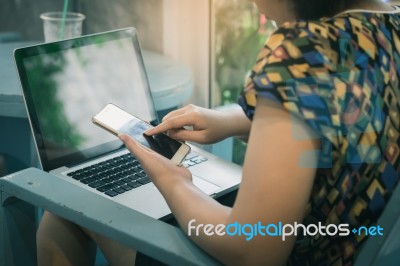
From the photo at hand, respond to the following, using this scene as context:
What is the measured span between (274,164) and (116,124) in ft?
1.26

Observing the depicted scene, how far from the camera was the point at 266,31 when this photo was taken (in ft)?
5.66

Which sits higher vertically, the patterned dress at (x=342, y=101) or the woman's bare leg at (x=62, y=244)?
the patterned dress at (x=342, y=101)

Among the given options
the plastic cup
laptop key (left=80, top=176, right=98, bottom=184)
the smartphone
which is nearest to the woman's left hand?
the smartphone

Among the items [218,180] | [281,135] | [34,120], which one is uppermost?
[281,135]

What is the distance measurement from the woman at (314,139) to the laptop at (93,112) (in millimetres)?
240

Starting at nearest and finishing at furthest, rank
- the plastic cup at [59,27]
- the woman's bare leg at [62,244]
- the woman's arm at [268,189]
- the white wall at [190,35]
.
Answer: the woman's arm at [268,189] → the woman's bare leg at [62,244] → the plastic cup at [59,27] → the white wall at [190,35]

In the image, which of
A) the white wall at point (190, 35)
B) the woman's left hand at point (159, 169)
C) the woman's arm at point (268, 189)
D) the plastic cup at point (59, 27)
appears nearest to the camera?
the woman's arm at point (268, 189)

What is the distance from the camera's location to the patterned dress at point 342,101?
688mm

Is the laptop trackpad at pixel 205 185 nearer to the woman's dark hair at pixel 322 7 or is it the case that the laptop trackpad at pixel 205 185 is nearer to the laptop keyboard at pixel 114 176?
the laptop keyboard at pixel 114 176

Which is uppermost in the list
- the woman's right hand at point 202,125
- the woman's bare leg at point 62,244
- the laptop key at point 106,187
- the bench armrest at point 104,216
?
the woman's right hand at point 202,125

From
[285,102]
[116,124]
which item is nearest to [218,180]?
[116,124]

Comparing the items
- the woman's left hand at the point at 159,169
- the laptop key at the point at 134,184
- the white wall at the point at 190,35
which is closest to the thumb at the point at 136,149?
the woman's left hand at the point at 159,169

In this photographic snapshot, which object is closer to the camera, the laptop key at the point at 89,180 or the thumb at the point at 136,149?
the thumb at the point at 136,149

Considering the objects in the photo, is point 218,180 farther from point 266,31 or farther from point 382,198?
point 266,31
